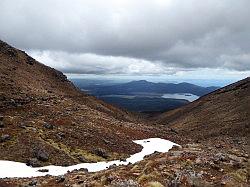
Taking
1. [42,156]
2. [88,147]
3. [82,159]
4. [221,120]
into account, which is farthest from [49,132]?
[221,120]

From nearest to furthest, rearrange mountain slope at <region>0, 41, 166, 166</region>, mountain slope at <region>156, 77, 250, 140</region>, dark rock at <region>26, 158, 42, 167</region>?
dark rock at <region>26, 158, 42, 167</region> < mountain slope at <region>0, 41, 166, 166</region> < mountain slope at <region>156, 77, 250, 140</region>

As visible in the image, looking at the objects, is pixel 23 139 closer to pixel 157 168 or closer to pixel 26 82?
pixel 157 168

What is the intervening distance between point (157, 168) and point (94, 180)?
660 cm

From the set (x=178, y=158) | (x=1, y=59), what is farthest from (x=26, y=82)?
(x=178, y=158)

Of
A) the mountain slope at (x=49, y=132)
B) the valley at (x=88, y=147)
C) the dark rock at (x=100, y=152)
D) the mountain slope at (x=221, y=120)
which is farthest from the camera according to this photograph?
the mountain slope at (x=221, y=120)

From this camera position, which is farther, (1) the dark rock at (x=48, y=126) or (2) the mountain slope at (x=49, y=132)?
(1) the dark rock at (x=48, y=126)

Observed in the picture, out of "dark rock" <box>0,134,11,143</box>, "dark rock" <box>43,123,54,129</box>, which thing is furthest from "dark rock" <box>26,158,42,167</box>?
"dark rock" <box>43,123,54,129</box>

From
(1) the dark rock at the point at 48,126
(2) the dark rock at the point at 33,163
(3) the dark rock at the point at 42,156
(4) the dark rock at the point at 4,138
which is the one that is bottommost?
(2) the dark rock at the point at 33,163

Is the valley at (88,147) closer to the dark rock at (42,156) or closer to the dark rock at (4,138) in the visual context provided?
the dark rock at (42,156)

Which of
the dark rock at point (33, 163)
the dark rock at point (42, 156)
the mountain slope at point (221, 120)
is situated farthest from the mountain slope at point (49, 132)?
the mountain slope at point (221, 120)

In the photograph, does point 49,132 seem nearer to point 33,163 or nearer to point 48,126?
point 48,126

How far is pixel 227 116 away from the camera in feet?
508

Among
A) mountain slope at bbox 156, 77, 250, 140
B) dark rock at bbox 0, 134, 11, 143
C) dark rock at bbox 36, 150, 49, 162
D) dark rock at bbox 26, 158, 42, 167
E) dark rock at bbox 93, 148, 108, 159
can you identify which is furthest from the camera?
mountain slope at bbox 156, 77, 250, 140

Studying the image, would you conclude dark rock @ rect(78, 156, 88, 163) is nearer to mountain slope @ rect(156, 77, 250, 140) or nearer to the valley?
the valley
